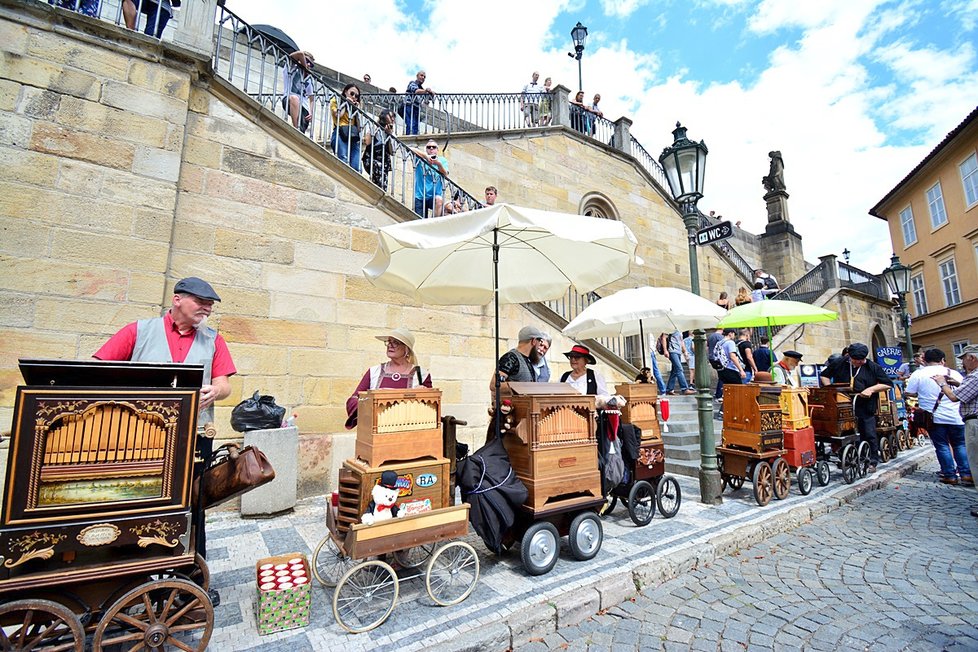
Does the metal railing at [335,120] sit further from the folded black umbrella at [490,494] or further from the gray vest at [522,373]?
the folded black umbrella at [490,494]

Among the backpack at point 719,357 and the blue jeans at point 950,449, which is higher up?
the backpack at point 719,357

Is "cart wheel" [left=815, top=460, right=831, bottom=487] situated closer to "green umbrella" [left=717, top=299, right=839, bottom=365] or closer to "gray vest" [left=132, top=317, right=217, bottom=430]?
"green umbrella" [left=717, top=299, right=839, bottom=365]

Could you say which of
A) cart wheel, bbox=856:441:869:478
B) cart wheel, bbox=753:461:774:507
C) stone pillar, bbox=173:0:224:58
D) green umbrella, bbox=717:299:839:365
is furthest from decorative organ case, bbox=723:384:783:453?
stone pillar, bbox=173:0:224:58

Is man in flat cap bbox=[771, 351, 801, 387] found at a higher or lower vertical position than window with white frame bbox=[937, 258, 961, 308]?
lower

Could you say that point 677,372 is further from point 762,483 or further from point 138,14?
point 138,14

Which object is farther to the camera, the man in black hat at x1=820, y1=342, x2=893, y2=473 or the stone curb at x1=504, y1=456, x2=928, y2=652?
the man in black hat at x1=820, y1=342, x2=893, y2=473

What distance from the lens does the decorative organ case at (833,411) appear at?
697cm

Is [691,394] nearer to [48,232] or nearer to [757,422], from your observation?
[757,422]

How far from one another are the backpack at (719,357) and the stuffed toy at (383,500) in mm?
7423

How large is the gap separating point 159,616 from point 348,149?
252 inches

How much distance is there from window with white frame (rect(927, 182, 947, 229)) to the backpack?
26.0m

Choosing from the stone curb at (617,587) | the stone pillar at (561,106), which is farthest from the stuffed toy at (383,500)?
the stone pillar at (561,106)

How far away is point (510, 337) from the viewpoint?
26.1 feet

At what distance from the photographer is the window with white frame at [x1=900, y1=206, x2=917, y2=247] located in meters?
26.9
